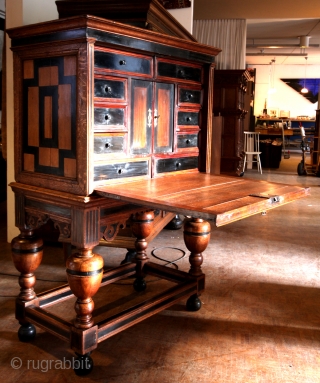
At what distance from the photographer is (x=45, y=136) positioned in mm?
2121

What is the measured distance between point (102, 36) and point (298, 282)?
7.12 feet

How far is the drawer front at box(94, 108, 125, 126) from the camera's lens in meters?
1.98

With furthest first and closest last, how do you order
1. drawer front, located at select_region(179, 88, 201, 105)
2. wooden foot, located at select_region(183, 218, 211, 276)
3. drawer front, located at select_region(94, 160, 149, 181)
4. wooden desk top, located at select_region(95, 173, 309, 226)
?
1. wooden foot, located at select_region(183, 218, 211, 276)
2. drawer front, located at select_region(179, 88, 201, 105)
3. drawer front, located at select_region(94, 160, 149, 181)
4. wooden desk top, located at select_region(95, 173, 309, 226)

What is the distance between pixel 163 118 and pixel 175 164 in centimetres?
26

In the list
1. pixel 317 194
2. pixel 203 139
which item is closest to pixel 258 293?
pixel 203 139

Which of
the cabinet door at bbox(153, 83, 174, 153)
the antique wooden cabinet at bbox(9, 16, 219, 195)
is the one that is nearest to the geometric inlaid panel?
the antique wooden cabinet at bbox(9, 16, 219, 195)

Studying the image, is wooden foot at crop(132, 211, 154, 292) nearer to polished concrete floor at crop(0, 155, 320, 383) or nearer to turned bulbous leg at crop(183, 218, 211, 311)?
polished concrete floor at crop(0, 155, 320, 383)

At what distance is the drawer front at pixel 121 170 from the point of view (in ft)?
6.64

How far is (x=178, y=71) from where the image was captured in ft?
7.88

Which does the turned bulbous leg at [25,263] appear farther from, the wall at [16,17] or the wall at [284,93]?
the wall at [284,93]

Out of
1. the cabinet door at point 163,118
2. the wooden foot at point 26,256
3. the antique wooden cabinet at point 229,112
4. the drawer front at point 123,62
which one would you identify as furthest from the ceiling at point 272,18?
the wooden foot at point 26,256

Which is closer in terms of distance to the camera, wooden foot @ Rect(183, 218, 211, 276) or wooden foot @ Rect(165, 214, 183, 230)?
wooden foot @ Rect(183, 218, 211, 276)

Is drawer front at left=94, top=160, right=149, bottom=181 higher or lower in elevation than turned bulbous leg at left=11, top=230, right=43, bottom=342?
higher

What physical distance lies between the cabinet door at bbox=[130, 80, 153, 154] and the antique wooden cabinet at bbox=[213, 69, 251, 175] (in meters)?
5.46
